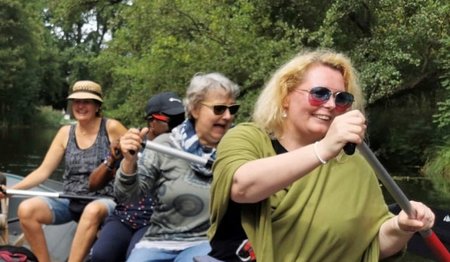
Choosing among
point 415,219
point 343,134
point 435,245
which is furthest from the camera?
point 435,245

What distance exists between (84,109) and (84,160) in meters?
0.29

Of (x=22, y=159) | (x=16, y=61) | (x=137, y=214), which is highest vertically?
(x=137, y=214)

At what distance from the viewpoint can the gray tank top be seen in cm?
377

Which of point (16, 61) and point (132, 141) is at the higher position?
point (132, 141)

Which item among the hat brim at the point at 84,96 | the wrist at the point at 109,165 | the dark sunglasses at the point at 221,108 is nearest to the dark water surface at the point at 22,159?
the hat brim at the point at 84,96

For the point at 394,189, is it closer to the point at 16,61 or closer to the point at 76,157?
the point at 76,157

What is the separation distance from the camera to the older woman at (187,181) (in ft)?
9.08

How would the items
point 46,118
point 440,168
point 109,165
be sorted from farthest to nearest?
point 46,118 < point 440,168 < point 109,165

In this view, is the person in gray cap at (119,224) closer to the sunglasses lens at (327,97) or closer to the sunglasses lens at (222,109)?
the sunglasses lens at (222,109)

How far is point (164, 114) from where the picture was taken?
148 inches

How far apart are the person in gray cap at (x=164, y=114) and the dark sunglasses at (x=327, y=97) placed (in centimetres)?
209

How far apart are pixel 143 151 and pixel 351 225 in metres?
1.24

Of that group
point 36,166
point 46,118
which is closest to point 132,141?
point 36,166

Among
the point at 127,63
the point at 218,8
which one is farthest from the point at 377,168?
the point at 127,63
